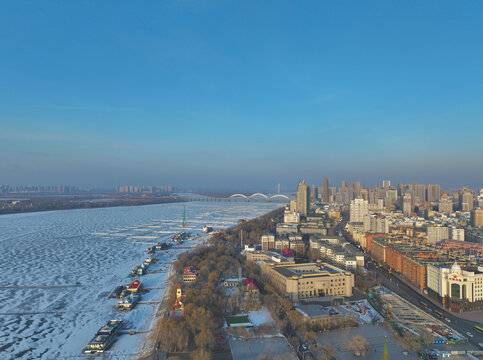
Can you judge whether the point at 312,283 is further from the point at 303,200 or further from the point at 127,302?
the point at 303,200

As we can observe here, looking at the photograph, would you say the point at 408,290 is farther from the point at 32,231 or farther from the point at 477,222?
the point at 32,231

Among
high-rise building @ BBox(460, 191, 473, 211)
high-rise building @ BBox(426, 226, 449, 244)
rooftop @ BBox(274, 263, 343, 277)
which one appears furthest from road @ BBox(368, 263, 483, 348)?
high-rise building @ BBox(460, 191, 473, 211)

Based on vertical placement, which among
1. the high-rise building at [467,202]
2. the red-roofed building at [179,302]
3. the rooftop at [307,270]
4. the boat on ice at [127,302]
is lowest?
the boat on ice at [127,302]

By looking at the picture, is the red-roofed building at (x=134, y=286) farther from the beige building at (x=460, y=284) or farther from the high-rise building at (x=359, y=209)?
the high-rise building at (x=359, y=209)

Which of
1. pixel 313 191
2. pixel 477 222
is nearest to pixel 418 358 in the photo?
pixel 477 222

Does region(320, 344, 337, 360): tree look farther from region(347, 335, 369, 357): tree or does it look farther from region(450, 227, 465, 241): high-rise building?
region(450, 227, 465, 241): high-rise building

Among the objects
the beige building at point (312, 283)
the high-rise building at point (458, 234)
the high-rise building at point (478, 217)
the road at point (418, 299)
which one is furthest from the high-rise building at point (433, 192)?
the beige building at point (312, 283)
